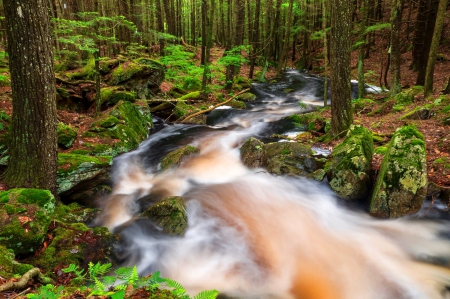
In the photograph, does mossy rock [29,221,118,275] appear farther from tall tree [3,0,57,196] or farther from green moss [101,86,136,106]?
green moss [101,86,136,106]

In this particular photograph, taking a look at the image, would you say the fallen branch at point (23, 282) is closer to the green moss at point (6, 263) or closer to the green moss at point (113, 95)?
the green moss at point (6, 263)

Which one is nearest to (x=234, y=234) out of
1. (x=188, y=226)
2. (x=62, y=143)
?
(x=188, y=226)

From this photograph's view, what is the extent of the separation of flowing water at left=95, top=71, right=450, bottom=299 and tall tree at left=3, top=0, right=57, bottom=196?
5.73 ft

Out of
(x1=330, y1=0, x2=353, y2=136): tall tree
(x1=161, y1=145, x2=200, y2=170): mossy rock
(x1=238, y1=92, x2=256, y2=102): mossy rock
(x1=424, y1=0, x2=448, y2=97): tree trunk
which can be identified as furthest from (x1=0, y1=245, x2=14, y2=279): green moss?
(x1=238, y1=92, x2=256, y2=102): mossy rock

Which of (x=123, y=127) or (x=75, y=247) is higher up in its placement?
(x=123, y=127)

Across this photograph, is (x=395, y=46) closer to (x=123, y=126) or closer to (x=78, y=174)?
(x=123, y=126)

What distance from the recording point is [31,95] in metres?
4.61

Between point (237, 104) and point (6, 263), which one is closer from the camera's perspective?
point (6, 263)

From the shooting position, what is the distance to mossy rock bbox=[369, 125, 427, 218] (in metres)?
5.39

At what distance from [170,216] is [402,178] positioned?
15.2ft

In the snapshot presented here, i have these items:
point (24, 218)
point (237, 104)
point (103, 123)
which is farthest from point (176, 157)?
point (237, 104)

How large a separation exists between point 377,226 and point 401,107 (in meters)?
6.68

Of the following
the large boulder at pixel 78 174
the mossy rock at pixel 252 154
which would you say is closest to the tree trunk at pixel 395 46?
the mossy rock at pixel 252 154

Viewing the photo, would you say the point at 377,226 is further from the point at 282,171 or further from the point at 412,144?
the point at 282,171
